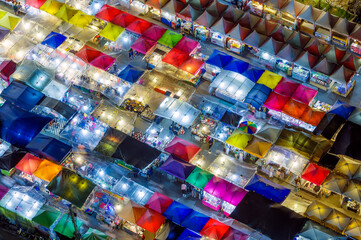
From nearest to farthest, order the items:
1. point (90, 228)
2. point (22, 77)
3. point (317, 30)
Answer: point (90, 228)
point (22, 77)
point (317, 30)

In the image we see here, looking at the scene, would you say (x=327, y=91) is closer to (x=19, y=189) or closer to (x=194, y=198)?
(x=194, y=198)

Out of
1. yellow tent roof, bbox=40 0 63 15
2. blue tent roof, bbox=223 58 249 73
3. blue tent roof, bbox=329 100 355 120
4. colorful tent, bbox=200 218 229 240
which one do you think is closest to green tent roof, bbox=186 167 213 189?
colorful tent, bbox=200 218 229 240

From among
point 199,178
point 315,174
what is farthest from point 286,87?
point 199,178

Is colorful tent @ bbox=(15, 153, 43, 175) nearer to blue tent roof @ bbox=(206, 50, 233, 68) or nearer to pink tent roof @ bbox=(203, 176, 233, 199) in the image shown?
pink tent roof @ bbox=(203, 176, 233, 199)

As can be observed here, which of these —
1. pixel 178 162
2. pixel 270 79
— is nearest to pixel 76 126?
pixel 178 162

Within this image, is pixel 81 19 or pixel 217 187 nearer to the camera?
pixel 217 187

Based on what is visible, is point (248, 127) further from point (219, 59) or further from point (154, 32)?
point (154, 32)

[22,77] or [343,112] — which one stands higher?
[343,112]
